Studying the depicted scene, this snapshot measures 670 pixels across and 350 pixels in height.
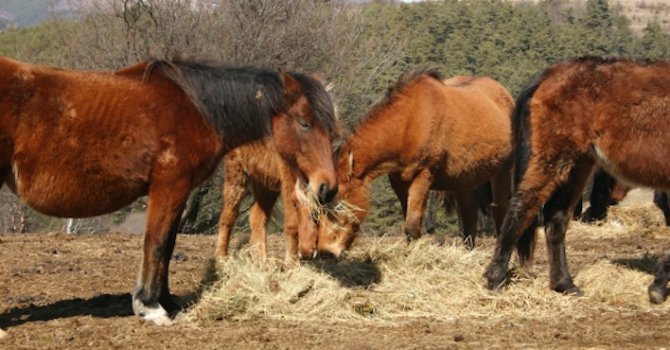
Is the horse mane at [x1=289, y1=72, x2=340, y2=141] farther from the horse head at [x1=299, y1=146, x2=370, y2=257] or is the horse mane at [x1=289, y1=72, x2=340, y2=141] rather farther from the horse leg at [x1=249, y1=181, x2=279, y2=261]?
the horse leg at [x1=249, y1=181, x2=279, y2=261]

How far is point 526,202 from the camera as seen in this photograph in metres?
7.34

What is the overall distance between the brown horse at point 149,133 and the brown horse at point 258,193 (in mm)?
1656

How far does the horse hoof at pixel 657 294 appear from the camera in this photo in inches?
272

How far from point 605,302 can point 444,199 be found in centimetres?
532

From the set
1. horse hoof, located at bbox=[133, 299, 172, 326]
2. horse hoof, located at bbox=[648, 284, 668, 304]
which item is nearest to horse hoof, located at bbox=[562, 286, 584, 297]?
horse hoof, located at bbox=[648, 284, 668, 304]

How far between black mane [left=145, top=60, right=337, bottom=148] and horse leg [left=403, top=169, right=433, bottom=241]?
8.80ft

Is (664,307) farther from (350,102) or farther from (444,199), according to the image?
(350,102)

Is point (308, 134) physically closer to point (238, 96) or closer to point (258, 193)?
point (238, 96)

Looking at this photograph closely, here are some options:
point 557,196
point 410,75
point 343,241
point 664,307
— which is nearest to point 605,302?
point 664,307

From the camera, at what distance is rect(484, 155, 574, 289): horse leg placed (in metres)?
7.21

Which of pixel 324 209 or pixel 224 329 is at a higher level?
pixel 324 209

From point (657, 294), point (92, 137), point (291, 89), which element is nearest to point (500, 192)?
point (657, 294)

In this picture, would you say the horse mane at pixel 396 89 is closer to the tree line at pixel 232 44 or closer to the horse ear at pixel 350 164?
the horse ear at pixel 350 164

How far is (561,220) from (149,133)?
403cm
